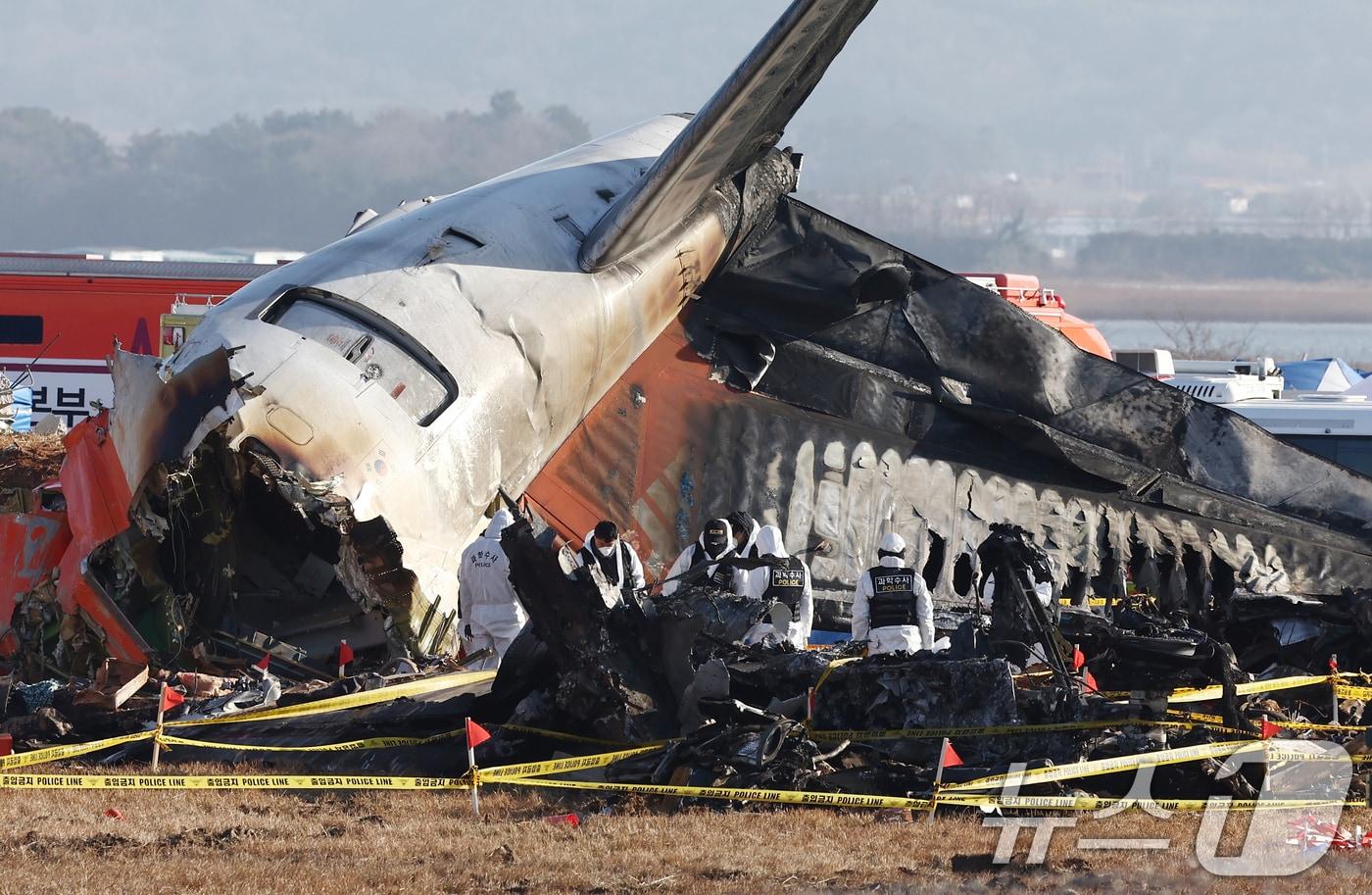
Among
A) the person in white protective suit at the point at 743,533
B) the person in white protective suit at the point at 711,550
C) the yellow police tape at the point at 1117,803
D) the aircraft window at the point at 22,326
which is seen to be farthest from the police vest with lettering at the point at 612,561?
the aircraft window at the point at 22,326

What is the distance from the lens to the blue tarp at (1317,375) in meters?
47.6

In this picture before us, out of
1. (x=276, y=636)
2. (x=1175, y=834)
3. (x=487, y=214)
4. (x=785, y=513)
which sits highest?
(x=487, y=214)

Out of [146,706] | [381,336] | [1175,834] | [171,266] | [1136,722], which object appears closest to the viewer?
[1175,834]

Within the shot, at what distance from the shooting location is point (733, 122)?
46.9 feet

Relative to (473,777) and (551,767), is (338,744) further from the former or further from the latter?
(473,777)

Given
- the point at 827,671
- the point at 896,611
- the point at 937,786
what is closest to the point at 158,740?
the point at 827,671

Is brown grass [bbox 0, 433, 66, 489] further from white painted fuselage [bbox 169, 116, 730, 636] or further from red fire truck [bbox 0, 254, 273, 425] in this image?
red fire truck [bbox 0, 254, 273, 425]

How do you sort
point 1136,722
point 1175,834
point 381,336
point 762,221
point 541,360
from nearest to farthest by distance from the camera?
point 1175,834 < point 1136,722 < point 381,336 < point 541,360 < point 762,221

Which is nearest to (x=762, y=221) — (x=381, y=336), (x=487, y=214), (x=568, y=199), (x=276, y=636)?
(x=568, y=199)

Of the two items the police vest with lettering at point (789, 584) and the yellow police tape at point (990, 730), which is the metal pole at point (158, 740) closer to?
the yellow police tape at point (990, 730)

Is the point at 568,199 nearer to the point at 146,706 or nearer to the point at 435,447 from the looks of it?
the point at 435,447

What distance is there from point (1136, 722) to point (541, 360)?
661 centimetres

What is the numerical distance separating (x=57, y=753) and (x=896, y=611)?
6489 mm

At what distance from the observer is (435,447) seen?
Answer: 13.1 m
